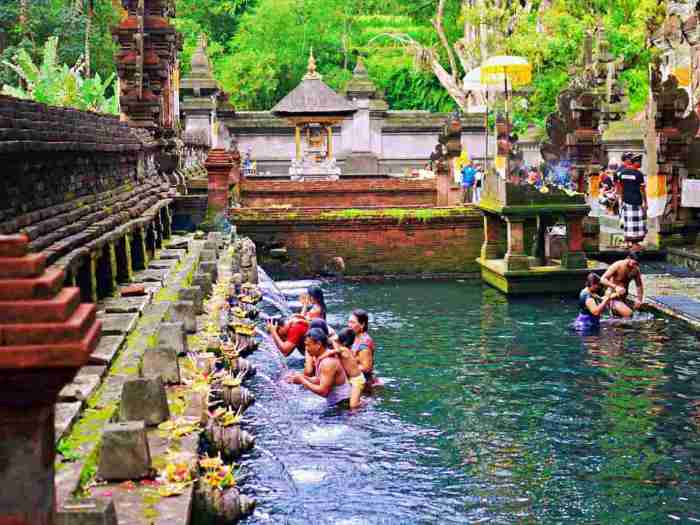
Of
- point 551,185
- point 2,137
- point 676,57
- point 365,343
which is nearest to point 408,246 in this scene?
point 551,185

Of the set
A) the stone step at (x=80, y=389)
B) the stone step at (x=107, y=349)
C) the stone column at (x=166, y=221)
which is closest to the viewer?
the stone step at (x=80, y=389)

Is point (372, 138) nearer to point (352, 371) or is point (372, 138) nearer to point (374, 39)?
point (374, 39)

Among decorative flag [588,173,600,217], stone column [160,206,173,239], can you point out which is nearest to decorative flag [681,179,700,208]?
decorative flag [588,173,600,217]

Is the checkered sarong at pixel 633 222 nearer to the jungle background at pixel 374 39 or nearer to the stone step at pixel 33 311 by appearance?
the jungle background at pixel 374 39

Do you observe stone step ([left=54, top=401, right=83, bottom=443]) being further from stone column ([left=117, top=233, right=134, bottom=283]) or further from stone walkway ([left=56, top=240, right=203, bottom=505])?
stone column ([left=117, top=233, right=134, bottom=283])

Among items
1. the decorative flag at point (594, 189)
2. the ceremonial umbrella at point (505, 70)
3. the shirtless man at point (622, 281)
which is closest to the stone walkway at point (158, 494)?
the shirtless man at point (622, 281)

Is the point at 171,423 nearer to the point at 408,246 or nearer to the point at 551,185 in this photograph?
the point at 551,185

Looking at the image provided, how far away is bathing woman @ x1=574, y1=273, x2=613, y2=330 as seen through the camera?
16.9 meters

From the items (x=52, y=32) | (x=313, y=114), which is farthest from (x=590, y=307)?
(x=52, y=32)

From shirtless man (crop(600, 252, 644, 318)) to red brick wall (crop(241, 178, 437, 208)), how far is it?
14956mm

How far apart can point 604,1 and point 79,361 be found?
36292 mm

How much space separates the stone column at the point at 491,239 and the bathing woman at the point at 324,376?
1264 cm

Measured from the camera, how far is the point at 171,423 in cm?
682

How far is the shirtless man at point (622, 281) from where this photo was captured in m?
17.3
